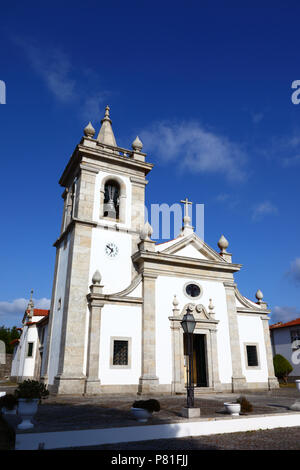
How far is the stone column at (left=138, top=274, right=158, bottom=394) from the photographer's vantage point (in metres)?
17.2

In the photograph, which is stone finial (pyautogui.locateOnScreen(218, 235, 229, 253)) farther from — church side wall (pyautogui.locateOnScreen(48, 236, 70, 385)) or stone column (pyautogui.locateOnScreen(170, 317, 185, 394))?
church side wall (pyautogui.locateOnScreen(48, 236, 70, 385))

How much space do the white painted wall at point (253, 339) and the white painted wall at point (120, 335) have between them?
6.95 m

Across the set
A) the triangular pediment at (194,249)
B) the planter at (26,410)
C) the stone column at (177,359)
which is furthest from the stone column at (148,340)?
the planter at (26,410)

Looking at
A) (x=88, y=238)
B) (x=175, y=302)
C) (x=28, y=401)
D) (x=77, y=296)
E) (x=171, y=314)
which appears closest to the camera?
(x=28, y=401)

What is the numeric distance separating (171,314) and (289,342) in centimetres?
2243

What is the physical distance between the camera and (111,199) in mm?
22141

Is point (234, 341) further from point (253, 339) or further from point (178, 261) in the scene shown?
point (178, 261)

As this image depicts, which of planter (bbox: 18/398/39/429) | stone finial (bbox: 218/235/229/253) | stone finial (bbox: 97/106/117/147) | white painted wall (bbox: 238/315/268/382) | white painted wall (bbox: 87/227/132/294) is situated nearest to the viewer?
planter (bbox: 18/398/39/429)

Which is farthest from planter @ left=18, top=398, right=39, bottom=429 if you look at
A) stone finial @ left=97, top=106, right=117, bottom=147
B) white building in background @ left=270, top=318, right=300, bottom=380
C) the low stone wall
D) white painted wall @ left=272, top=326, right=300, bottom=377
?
the low stone wall

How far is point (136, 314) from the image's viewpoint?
1847cm

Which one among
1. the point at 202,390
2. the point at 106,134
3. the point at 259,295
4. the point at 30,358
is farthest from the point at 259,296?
the point at 30,358

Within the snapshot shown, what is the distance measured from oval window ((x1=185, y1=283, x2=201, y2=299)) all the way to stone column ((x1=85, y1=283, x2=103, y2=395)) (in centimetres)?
540

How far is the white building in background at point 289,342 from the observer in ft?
113
